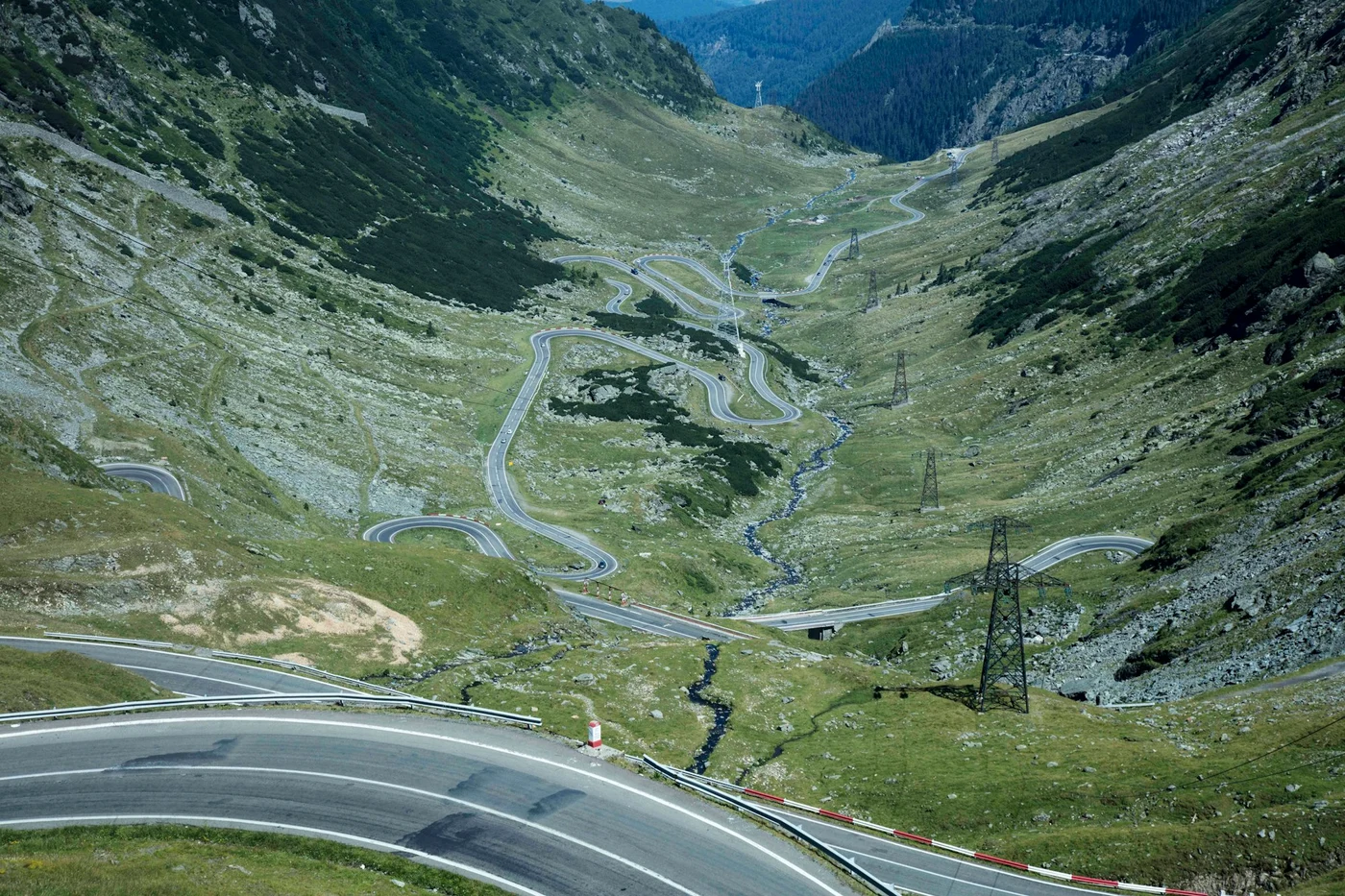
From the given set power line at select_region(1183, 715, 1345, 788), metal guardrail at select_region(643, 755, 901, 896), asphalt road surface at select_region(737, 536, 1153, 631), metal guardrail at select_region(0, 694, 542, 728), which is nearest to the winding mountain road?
metal guardrail at select_region(0, 694, 542, 728)

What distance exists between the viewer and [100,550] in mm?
62688

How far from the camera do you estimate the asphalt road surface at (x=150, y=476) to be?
88750 mm

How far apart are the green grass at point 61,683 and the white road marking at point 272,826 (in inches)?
378

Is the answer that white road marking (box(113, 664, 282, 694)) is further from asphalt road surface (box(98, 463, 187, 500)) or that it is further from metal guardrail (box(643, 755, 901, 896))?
asphalt road surface (box(98, 463, 187, 500))

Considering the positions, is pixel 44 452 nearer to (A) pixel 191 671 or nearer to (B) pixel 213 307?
(A) pixel 191 671

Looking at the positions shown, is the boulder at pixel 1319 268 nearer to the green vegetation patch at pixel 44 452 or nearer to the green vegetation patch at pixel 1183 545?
the green vegetation patch at pixel 1183 545

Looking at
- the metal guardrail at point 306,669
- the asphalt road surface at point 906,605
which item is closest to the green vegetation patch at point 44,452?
the metal guardrail at point 306,669

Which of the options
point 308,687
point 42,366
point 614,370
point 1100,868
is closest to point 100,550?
point 308,687

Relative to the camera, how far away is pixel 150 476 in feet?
296

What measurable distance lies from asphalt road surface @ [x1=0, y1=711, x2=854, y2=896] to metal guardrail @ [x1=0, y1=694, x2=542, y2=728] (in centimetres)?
69

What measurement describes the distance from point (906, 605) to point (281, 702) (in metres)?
67.6

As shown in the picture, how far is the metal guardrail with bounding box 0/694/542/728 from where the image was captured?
148ft

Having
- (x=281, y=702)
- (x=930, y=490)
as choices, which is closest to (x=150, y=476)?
(x=281, y=702)

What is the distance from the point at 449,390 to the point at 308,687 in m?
103
